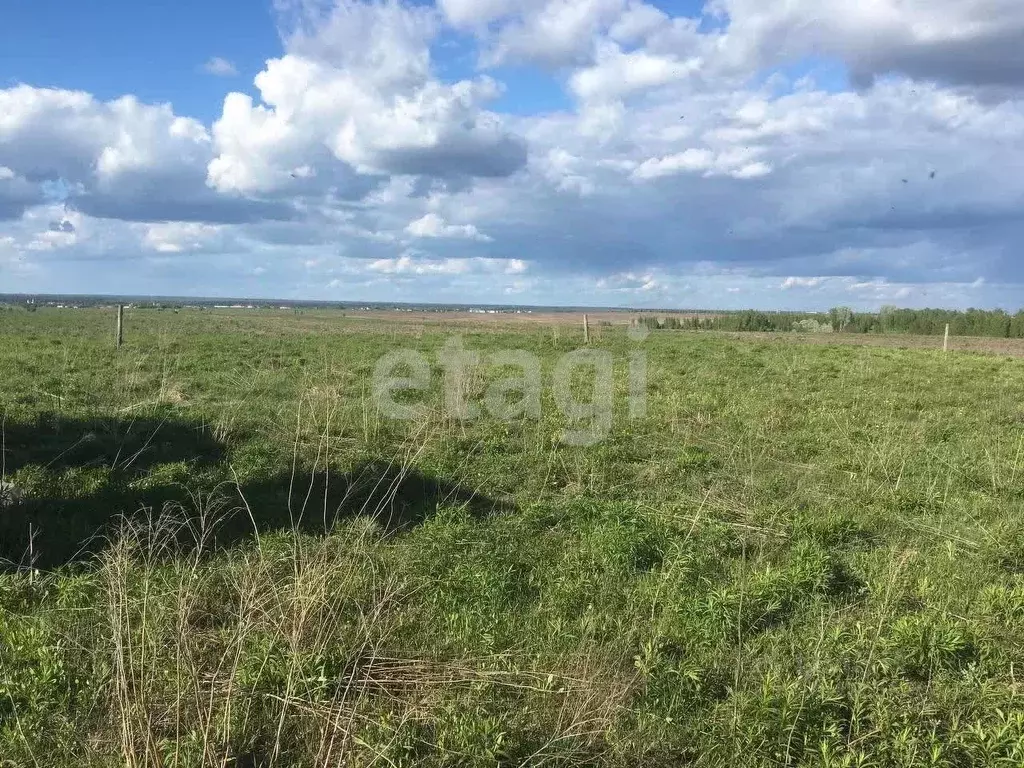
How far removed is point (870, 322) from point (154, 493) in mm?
53393

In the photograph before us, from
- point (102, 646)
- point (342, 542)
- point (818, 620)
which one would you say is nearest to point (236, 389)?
point (342, 542)

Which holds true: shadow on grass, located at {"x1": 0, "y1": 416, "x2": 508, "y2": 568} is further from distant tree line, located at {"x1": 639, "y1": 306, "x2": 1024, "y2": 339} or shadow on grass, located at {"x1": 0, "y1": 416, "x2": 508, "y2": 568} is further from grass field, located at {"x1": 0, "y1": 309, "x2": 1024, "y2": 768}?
distant tree line, located at {"x1": 639, "y1": 306, "x2": 1024, "y2": 339}

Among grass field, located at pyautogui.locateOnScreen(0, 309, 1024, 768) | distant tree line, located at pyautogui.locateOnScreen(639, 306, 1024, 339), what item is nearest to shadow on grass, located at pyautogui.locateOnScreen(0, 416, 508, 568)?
grass field, located at pyautogui.locateOnScreen(0, 309, 1024, 768)

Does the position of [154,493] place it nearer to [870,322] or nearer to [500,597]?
[500,597]

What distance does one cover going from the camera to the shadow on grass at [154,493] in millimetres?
4895

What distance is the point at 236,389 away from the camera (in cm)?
1097

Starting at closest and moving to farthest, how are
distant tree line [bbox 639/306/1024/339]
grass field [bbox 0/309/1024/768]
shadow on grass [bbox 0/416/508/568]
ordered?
grass field [bbox 0/309/1024/768]
shadow on grass [bbox 0/416/508/568]
distant tree line [bbox 639/306/1024/339]

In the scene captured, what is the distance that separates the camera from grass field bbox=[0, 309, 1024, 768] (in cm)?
Result: 294

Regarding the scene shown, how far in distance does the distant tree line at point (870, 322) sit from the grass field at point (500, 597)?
40277 millimetres

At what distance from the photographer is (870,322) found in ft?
165

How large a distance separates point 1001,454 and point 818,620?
568 cm

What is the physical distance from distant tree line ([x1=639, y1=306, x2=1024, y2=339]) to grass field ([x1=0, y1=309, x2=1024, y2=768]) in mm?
40277

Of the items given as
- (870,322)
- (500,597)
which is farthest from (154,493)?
(870,322)

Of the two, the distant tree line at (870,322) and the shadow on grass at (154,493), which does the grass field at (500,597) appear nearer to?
the shadow on grass at (154,493)
